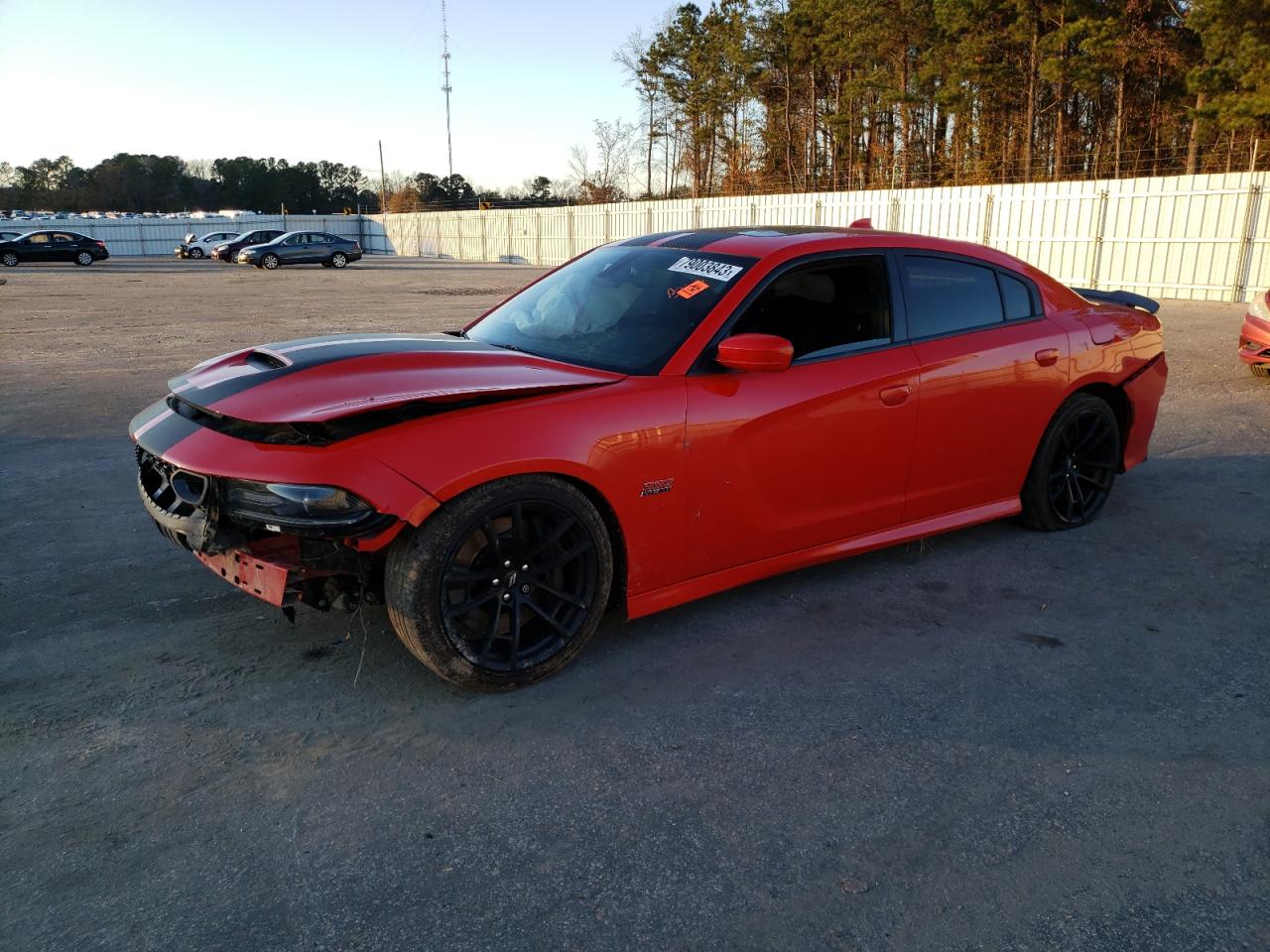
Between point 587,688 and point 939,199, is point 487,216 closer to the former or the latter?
point 939,199

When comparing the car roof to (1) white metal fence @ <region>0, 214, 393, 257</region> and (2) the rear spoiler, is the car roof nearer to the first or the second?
(2) the rear spoiler

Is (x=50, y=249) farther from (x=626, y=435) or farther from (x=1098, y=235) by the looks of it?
(x=626, y=435)

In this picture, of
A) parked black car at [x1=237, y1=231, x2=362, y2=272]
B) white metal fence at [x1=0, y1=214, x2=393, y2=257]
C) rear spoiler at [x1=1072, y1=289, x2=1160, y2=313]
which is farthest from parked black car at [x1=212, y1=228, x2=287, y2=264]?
rear spoiler at [x1=1072, y1=289, x2=1160, y2=313]

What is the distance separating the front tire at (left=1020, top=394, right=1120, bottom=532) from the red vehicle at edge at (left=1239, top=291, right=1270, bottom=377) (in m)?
4.88

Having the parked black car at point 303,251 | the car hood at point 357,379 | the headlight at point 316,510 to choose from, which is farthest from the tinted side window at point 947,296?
the parked black car at point 303,251

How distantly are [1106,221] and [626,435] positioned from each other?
22.3 meters

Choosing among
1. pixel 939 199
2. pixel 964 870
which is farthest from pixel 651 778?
pixel 939 199

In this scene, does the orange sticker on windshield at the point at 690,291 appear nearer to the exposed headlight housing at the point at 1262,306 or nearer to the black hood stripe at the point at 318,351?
the black hood stripe at the point at 318,351

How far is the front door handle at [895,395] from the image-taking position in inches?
157

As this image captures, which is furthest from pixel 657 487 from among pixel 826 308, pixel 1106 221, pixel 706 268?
pixel 1106 221

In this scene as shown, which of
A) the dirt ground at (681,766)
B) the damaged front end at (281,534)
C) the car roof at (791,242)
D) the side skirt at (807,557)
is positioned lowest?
the dirt ground at (681,766)

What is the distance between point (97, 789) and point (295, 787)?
22.2 inches

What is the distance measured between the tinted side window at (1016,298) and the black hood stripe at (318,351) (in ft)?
8.57

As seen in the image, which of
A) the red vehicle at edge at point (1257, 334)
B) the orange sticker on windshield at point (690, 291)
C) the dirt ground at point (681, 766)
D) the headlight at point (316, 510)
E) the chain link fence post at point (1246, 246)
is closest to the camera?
the dirt ground at point (681, 766)
